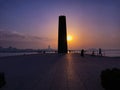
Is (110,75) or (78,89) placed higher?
(110,75)

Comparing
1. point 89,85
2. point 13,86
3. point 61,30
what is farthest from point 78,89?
point 61,30

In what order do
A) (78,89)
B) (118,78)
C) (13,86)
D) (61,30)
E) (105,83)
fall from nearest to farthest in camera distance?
(118,78)
(105,83)
(78,89)
(13,86)
(61,30)

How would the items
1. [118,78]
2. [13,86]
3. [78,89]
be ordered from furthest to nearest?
[13,86] → [78,89] → [118,78]

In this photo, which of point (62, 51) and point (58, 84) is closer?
point (58, 84)

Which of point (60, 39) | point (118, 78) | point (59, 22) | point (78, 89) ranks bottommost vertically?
point (78, 89)

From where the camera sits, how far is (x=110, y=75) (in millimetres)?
7066

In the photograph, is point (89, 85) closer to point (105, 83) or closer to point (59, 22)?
point (105, 83)

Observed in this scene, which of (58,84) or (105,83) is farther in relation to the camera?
(58,84)

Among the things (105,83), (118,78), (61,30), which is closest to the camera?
(118,78)

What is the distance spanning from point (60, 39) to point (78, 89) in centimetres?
3834

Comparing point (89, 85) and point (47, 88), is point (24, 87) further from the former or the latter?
point (89, 85)

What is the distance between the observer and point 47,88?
8477mm

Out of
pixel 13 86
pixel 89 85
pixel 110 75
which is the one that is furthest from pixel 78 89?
pixel 13 86

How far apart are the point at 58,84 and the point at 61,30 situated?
3718cm
